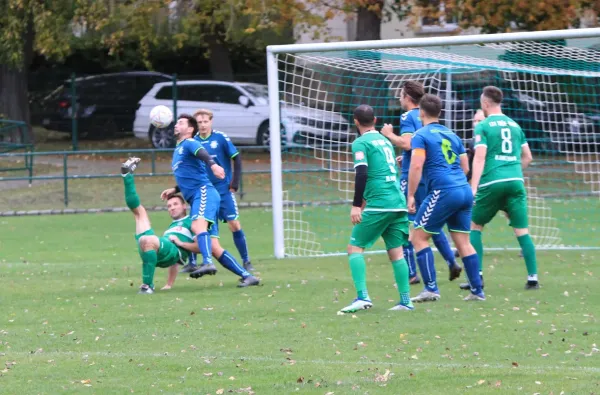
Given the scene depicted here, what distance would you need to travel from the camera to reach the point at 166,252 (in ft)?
34.2

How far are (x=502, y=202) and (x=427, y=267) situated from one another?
1260 mm

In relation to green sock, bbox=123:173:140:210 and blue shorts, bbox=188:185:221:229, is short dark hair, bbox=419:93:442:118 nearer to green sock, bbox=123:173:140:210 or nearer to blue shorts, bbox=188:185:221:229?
blue shorts, bbox=188:185:221:229

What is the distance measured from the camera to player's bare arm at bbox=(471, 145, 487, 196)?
382 inches

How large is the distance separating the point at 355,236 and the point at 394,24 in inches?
1166

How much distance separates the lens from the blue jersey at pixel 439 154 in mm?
9258

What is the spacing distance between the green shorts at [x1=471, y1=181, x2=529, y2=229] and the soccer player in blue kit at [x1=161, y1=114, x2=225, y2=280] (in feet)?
8.62

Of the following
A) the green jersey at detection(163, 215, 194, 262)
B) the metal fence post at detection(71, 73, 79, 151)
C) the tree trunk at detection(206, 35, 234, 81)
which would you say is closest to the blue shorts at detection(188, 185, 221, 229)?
the green jersey at detection(163, 215, 194, 262)

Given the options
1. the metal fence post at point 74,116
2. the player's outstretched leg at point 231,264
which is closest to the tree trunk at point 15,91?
the metal fence post at point 74,116

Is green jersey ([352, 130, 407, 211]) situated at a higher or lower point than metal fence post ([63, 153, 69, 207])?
higher

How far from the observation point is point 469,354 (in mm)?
7297

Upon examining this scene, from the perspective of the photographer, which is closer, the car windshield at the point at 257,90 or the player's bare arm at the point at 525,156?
the player's bare arm at the point at 525,156

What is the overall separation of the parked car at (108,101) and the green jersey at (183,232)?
17.0 metres

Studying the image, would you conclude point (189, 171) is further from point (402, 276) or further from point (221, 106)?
point (221, 106)

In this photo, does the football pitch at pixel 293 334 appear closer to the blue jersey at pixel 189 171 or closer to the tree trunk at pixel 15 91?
the blue jersey at pixel 189 171
